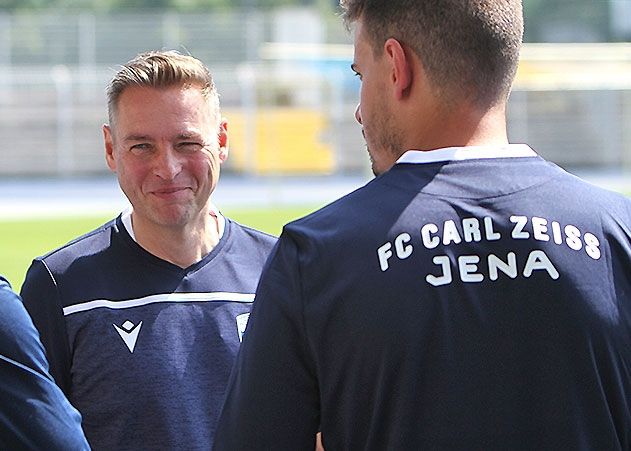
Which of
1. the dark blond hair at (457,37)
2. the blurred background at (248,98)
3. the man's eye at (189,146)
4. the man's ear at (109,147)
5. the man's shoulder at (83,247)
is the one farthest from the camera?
the blurred background at (248,98)

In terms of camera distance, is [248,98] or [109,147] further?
[248,98]

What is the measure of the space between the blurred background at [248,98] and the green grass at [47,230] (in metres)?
8.03

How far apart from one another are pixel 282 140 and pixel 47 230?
11971mm

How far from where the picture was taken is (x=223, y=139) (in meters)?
3.27

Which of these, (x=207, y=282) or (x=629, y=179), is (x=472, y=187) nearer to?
(x=207, y=282)

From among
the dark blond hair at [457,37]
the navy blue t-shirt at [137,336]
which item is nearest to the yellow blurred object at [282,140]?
the navy blue t-shirt at [137,336]

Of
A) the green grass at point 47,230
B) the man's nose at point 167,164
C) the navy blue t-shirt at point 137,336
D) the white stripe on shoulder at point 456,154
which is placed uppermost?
the white stripe on shoulder at point 456,154

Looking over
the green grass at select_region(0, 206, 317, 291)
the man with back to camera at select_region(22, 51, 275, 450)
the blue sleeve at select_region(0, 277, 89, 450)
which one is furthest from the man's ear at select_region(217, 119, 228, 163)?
the green grass at select_region(0, 206, 317, 291)

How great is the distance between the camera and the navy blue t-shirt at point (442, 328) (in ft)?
5.83

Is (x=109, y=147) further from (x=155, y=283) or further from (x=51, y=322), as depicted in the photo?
(x=51, y=322)

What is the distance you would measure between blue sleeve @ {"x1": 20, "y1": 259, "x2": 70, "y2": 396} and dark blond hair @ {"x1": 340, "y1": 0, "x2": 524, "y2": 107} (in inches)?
52.5

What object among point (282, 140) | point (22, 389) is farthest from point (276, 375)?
point (282, 140)

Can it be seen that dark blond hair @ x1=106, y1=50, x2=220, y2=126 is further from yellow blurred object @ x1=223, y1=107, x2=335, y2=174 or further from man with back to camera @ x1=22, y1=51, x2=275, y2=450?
yellow blurred object @ x1=223, y1=107, x2=335, y2=174

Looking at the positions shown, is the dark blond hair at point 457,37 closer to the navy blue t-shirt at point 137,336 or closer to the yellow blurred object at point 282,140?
the navy blue t-shirt at point 137,336
